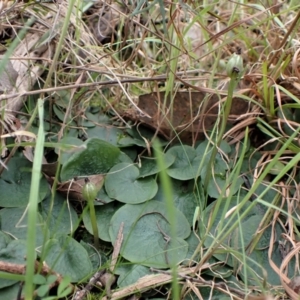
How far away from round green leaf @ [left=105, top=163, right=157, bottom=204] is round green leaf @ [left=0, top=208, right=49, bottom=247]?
0.49ft

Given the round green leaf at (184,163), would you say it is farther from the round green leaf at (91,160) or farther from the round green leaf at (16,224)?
the round green leaf at (16,224)

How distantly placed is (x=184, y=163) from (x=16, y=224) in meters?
0.35

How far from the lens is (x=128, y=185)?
0.87 m

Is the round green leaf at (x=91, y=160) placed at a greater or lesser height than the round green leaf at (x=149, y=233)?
greater

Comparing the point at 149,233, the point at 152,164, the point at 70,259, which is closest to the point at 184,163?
the point at 152,164

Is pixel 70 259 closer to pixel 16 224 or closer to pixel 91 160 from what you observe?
pixel 16 224

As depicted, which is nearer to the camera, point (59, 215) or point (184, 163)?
point (59, 215)

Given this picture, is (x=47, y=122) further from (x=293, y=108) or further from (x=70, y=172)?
(x=293, y=108)

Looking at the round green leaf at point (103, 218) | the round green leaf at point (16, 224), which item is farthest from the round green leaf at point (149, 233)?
the round green leaf at point (16, 224)

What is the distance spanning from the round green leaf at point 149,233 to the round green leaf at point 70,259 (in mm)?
64

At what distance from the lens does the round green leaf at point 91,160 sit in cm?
85

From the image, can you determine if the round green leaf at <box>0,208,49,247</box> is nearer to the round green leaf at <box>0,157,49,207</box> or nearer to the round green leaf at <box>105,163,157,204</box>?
the round green leaf at <box>0,157,49,207</box>

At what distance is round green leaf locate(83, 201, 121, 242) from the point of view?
0.80 m

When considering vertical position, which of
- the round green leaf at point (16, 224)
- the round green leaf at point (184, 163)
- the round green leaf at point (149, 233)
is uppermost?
the round green leaf at point (184, 163)
